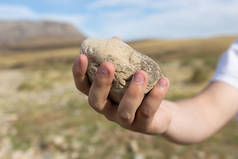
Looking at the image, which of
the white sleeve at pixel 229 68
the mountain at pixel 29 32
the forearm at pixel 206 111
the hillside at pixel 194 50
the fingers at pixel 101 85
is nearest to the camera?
the fingers at pixel 101 85

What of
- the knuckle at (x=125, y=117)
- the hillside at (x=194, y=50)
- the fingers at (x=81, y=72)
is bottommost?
the hillside at (x=194, y=50)

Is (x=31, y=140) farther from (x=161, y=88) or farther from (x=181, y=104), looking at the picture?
(x=161, y=88)

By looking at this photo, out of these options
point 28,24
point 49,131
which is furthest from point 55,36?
point 49,131

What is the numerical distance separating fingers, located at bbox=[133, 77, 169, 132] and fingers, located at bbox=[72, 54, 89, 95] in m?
0.41

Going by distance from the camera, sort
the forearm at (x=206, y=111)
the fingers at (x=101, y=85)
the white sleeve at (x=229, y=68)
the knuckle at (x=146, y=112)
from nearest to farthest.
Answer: the fingers at (x=101, y=85) → the knuckle at (x=146, y=112) → the forearm at (x=206, y=111) → the white sleeve at (x=229, y=68)

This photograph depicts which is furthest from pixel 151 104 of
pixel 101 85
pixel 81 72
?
pixel 81 72

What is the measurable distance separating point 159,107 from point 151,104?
36 cm

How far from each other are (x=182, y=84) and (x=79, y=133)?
716 cm

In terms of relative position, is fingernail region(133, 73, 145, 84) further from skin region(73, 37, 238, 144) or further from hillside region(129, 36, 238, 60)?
hillside region(129, 36, 238, 60)

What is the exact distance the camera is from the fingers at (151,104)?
1537 mm

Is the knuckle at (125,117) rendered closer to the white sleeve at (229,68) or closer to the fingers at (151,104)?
the fingers at (151,104)

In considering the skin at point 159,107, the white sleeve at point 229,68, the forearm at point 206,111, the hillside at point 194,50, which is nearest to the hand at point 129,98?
the skin at point 159,107

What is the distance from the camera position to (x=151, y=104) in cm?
156

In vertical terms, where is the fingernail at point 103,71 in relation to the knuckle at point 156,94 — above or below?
above
